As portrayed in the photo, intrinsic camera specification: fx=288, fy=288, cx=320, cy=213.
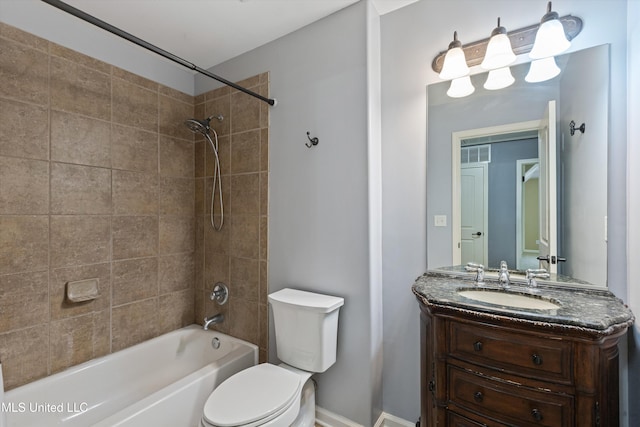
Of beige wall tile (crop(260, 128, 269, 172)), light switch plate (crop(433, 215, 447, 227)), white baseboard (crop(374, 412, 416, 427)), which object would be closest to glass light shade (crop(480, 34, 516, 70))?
light switch plate (crop(433, 215, 447, 227))

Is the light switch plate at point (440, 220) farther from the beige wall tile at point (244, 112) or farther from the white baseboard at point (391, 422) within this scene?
the beige wall tile at point (244, 112)

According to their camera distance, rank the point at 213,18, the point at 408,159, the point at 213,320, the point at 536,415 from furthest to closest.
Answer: the point at 213,320 → the point at 213,18 → the point at 408,159 → the point at 536,415

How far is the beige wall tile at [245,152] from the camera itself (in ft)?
6.88

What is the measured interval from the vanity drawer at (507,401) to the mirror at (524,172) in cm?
59

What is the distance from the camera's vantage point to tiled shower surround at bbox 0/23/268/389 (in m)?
1.60

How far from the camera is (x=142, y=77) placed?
215 centimetres

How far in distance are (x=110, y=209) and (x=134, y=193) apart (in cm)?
19

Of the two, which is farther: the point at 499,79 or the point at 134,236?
the point at 134,236

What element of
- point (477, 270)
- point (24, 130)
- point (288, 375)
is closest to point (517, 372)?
point (477, 270)

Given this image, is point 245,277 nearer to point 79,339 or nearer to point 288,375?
point 288,375

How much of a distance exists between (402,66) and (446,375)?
5.29 ft

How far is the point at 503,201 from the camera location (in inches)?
58.2

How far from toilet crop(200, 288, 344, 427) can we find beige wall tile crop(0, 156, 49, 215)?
4.77 feet

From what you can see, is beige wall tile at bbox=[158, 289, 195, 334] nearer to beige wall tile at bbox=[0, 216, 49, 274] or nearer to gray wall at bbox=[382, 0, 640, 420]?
beige wall tile at bbox=[0, 216, 49, 274]
